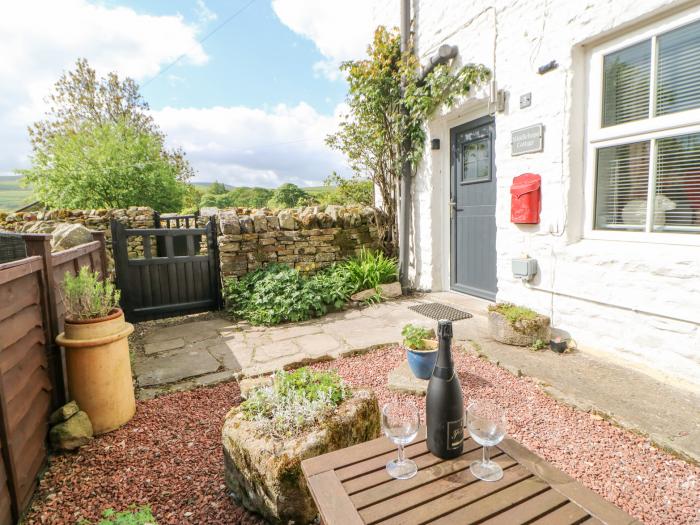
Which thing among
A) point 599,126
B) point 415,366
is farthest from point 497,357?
point 599,126

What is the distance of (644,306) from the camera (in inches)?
106

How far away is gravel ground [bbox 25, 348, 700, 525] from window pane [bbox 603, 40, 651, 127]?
218 centimetres

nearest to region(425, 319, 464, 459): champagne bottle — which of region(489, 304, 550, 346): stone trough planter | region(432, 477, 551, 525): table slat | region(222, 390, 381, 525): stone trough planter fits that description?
region(432, 477, 551, 525): table slat

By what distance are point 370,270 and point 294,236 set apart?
116cm

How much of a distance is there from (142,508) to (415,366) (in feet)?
5.87

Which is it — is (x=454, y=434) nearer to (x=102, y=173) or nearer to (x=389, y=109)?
(x=389, y=109)

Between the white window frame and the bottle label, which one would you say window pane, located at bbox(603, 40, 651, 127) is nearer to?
Result: the white window frame

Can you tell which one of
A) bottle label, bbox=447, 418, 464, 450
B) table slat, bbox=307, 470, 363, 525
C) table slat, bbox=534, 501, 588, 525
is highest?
bottle label, bbox=447, 418, 464, 450

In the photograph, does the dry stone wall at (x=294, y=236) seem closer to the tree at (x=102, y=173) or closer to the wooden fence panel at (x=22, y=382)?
the wooden fence panel at (x=22, y=382)

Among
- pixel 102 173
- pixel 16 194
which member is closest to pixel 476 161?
pixel 102 173

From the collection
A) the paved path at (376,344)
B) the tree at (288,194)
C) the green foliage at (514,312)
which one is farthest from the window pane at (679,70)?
the tree at (288,194)

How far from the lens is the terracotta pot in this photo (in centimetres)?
220

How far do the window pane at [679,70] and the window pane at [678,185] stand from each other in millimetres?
233

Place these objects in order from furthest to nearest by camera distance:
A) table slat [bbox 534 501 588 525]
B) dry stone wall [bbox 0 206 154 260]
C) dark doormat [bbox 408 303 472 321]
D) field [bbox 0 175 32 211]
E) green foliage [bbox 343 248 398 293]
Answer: field [bbox 0 175 32 211] → dry stone wall [bbox 0 206 154 260] → green foliage [bbox 343 248 398 293] → dark doormat [bbox 408 303 472 321] → table slat [bbox 534 501 588 525]
